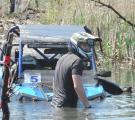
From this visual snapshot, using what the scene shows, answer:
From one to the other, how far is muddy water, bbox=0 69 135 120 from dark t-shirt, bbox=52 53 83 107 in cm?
31

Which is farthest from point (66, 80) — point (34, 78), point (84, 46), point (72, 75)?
point (34, 78)

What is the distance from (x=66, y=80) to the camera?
37.9ft

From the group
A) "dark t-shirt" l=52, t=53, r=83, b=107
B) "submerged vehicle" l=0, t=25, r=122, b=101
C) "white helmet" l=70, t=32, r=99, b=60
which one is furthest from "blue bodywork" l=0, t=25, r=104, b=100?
"white helmet" l=70, t=32, r=99, b=60

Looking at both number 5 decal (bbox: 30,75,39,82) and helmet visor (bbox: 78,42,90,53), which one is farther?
number 5 decal (bbox: 30,75,39,82)

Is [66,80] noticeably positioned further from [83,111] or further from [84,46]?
[83,111]

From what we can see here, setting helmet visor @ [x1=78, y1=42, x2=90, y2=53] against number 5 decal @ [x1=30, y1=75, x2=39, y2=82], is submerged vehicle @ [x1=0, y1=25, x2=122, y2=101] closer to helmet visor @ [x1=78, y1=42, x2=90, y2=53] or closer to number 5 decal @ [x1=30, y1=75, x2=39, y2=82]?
number 5 decal @ [x1=30, y1=75, x2=39, y2=82]

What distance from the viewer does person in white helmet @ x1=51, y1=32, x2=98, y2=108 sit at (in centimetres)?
1130

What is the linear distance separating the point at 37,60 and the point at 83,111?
191 inches

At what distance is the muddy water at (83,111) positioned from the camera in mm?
12539

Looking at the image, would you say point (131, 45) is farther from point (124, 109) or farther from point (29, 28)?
point (124, 109)

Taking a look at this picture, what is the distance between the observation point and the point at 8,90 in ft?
36.9

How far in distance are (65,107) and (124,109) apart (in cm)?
269

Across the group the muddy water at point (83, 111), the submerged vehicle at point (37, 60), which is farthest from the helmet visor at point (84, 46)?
the submerged vehicle at point (37, 60)

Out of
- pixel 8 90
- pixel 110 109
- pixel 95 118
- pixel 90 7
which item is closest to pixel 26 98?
pixel 110 109
